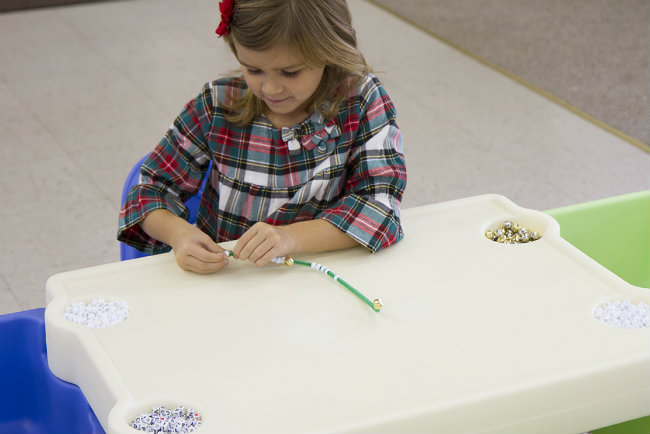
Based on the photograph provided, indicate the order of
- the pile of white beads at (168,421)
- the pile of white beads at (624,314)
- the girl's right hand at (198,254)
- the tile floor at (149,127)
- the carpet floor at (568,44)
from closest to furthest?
the pile of white beads at (168,421)
the pile of white beads at (624,314)
the girl's right hand at (198,254)
the tile floor at (149,127)
the carpet floor at (568,44)

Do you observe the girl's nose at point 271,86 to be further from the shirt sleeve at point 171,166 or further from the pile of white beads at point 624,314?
the pile of white beads at point 624,314

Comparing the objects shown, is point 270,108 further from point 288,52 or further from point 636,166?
point 636,166

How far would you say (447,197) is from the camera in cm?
211

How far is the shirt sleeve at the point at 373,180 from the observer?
113cm

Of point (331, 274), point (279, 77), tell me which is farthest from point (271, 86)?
point (331, 274)

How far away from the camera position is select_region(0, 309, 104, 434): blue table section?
1.09m

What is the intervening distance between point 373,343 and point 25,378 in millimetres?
453

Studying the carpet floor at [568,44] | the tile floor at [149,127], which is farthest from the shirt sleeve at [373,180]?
the carpet floor at [568,44]

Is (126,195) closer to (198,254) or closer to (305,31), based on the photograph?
(198,254)

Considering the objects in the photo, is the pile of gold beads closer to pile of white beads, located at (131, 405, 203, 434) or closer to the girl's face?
the girl's face

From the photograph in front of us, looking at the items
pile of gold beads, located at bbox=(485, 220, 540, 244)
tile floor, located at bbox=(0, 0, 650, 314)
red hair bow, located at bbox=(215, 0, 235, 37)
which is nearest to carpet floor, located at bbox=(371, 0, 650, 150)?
tile floor, located at bbox=(0, 0, 650, 314)

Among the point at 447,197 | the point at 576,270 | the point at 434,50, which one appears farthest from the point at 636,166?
the point at 576,270

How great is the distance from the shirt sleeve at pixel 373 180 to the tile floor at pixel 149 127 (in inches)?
31.3

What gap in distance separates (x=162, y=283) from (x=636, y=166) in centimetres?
151
